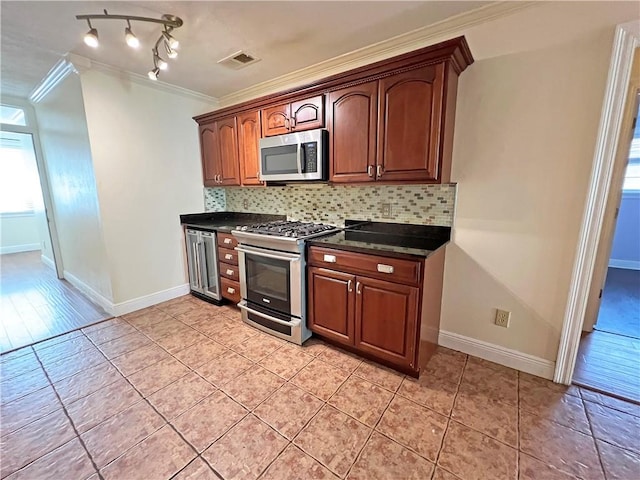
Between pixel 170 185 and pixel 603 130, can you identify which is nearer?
pixel 603 130

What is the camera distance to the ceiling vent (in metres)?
2.41

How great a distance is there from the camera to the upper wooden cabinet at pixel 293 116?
2.36 meters

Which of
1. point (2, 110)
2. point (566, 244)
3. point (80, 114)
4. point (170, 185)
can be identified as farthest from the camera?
point (2, 110)

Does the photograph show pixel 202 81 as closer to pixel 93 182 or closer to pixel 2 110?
pixel 93 182

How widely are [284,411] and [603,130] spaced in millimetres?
2482

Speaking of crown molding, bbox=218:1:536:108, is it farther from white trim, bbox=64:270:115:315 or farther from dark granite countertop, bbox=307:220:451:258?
white trim, bbox=64:270:115:315

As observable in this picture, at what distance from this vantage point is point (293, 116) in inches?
99.0

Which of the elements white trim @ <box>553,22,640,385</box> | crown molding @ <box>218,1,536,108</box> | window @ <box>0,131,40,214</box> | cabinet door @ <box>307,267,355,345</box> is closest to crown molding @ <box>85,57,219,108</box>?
crown molding @ <box>218,1,536,108</box>

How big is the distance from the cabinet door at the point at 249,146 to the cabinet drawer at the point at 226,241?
625 mm

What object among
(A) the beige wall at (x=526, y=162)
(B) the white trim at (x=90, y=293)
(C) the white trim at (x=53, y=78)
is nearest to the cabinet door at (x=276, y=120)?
(A) the beige wall at (x=526, y=162)

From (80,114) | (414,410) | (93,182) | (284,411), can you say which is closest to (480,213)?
(414,410)

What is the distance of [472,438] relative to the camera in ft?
4.86

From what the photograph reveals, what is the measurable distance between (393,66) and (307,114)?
2.63 ft

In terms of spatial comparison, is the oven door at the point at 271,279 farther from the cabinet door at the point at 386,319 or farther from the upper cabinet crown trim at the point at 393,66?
the upper cabinet crown trim at the point at 393,66
